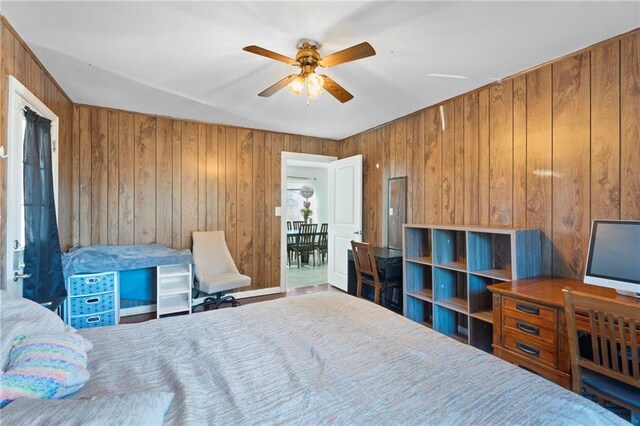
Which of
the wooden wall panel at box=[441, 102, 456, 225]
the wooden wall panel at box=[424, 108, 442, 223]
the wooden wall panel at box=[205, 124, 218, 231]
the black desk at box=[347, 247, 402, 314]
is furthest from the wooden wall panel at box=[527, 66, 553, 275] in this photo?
the wooden wall panel at box=[205, 124, 218, 231]

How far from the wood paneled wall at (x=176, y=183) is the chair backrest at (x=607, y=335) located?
3.66 meters

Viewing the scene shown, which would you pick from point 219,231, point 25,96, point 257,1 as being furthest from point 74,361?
point 219,231

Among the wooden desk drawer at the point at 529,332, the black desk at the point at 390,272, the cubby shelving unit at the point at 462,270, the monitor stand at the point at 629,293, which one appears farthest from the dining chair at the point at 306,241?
the monitor stand at the point at 629,293

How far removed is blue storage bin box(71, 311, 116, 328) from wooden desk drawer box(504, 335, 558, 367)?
3.49m

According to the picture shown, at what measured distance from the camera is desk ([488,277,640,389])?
72.1 inches

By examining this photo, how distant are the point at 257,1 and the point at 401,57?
115 cm

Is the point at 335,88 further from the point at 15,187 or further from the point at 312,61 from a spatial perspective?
the point at 15,187

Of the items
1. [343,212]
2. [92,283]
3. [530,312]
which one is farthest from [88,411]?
[343,212]

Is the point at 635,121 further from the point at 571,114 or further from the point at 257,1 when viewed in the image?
the point at 257,1

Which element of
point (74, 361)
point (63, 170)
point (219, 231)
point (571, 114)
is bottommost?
point (74, 361)

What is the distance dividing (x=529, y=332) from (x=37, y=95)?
4.00 metres

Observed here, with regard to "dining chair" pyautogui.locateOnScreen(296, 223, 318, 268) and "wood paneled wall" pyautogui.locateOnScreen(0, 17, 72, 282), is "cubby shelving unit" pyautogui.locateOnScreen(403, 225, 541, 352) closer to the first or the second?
"wood paneled wall" pyautogui.locateOnScreen(0, 17, 72, 282)

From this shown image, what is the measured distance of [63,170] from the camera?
3160 mm

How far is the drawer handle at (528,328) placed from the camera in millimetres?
1938
